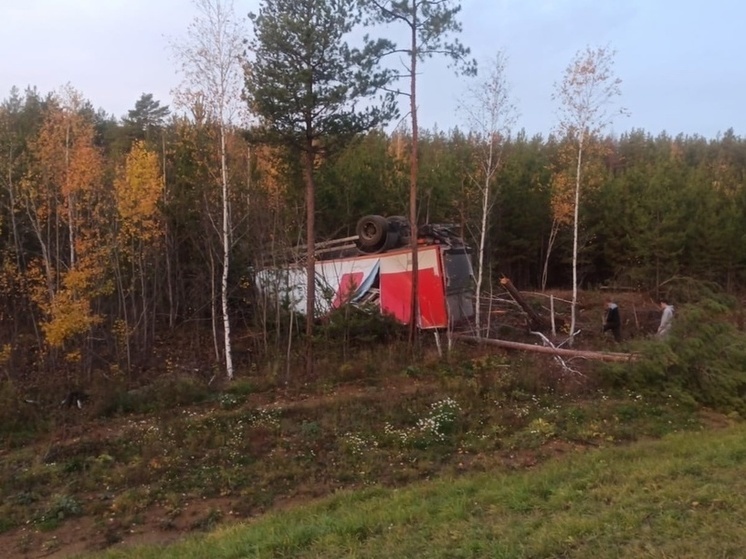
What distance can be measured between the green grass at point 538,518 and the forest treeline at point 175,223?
1026 centimetres

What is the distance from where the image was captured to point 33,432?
43.1 feet

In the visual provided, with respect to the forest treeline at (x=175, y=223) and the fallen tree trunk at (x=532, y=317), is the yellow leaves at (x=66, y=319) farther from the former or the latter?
the fallen tree trunk at (x=532, y=317)

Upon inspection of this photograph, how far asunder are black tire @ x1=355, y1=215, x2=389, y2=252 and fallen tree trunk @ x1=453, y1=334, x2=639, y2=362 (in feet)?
11.3

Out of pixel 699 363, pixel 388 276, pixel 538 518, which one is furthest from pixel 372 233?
pixel 538 518

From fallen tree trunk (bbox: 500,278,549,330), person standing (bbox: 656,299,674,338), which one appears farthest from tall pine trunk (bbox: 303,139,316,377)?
person standing (bbox: 656,299,674,338)

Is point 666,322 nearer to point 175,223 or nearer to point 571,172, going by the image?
point 571,172

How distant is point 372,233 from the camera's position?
19297 mm

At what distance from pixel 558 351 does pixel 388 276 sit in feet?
17.1

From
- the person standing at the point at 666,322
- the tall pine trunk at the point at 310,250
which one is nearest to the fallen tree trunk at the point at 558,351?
the person standing at the point at 666,322

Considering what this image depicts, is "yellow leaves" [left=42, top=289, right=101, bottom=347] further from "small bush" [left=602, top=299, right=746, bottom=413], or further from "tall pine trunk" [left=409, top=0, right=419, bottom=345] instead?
"small bush" [left=602, top=299, right=746, bottom=413]

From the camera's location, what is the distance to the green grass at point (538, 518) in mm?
5121

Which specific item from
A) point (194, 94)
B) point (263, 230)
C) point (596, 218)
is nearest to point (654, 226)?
point (596, 218)

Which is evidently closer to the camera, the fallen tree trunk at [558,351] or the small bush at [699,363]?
the small bush at [699,363]

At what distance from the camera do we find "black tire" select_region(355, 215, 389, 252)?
19.0m
